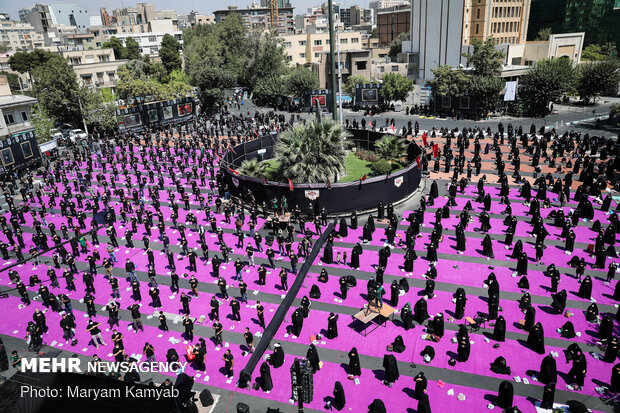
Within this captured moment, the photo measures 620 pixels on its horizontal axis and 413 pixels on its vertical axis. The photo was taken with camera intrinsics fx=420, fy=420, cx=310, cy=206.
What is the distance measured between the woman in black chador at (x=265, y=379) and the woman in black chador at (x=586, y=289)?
12.2 metres

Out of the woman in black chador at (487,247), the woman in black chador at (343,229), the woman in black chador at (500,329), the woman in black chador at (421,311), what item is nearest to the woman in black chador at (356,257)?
the woman in black chador at (343,229)

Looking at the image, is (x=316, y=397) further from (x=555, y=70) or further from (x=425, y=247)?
(x=555, y=70)

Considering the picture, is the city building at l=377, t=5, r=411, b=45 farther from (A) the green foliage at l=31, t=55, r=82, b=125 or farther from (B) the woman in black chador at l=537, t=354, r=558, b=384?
(B) the woman in black chador at l=537, t=354, r=558, b=384

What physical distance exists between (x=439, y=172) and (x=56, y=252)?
25123 mm

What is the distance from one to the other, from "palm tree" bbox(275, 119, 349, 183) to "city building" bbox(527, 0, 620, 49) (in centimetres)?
8508

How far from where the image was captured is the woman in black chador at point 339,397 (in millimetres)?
11750

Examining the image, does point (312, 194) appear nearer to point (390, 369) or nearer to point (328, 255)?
point (328, 255)

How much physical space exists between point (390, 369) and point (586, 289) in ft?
29.2

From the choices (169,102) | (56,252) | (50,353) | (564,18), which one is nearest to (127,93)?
(169,102)

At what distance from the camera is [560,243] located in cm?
2041

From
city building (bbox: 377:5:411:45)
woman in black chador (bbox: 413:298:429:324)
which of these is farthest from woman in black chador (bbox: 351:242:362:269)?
city building (bbox: 377:5:411:45)

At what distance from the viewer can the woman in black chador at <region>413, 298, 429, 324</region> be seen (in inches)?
594

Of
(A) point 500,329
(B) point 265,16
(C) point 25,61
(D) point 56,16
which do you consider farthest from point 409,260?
(D) point 56,16

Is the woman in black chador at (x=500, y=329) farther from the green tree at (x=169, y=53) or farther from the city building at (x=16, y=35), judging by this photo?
the city building at (x=16, y=35)
